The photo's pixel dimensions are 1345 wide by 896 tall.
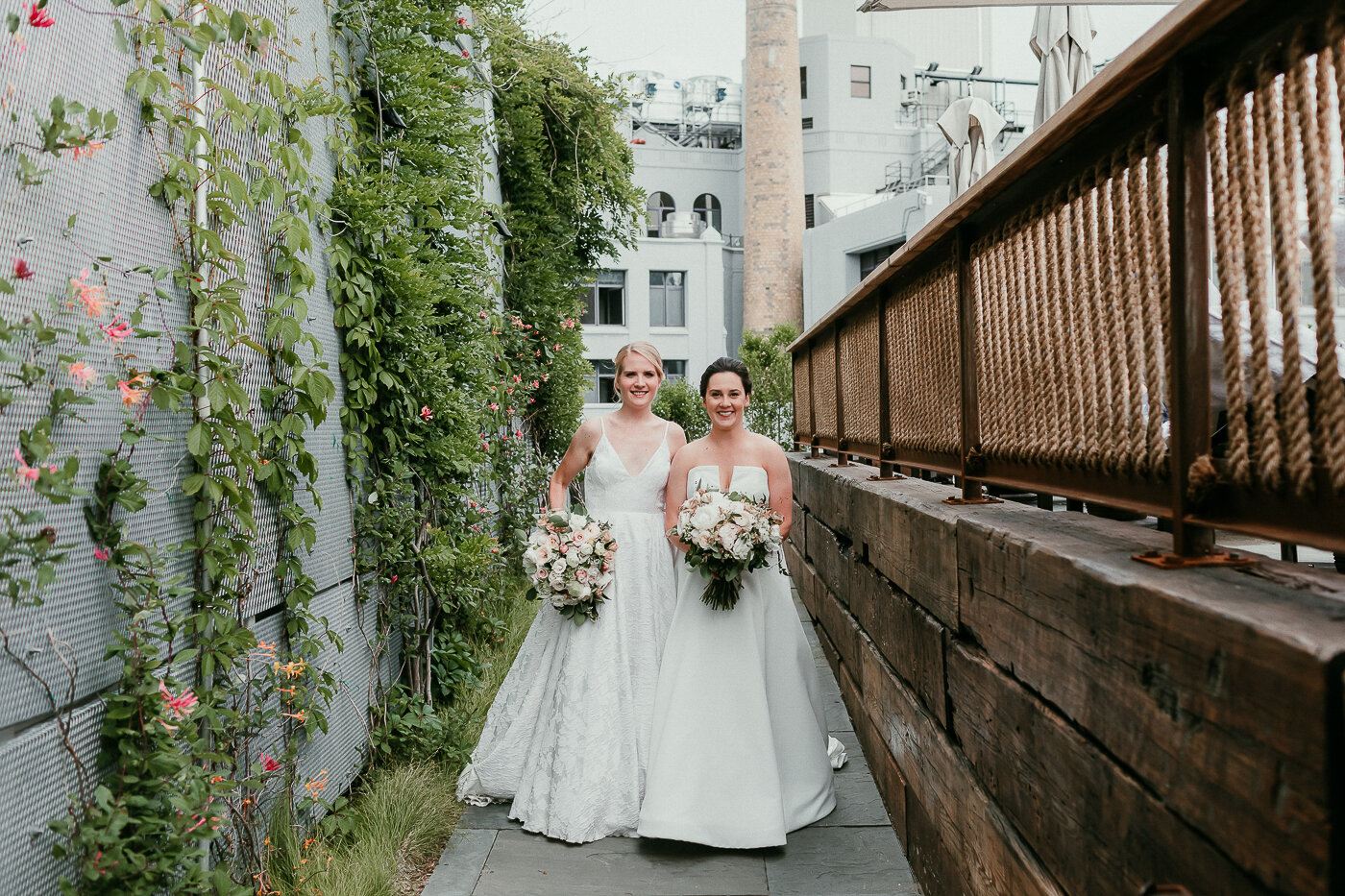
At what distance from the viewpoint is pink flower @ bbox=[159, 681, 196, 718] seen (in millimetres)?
2340

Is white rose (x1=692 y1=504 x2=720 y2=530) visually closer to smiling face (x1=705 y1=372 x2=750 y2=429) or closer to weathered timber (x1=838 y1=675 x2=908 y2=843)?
smiling face (x1=705 y1=372 x2=750 y2=429)

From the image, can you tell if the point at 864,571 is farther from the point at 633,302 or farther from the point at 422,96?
the point at 633,302

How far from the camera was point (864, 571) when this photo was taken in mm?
4633

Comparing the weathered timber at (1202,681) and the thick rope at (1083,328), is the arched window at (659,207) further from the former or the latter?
the weathered timber at (1202,681)

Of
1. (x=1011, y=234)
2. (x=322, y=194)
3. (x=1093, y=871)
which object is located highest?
(x=322, y=194)

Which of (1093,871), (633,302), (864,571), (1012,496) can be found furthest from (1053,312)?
(633,302)

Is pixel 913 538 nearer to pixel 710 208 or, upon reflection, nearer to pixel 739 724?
pixel 739 724

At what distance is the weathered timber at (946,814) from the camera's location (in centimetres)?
233

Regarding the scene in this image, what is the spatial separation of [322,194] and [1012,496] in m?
3.62

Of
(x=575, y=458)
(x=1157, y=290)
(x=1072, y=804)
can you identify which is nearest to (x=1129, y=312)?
(x=1157, y=290)

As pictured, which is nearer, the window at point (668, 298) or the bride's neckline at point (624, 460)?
the bride's neckline at point (624, 460)

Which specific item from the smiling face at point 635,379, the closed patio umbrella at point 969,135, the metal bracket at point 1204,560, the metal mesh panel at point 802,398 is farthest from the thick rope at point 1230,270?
the metal mesh panel at point 802,398

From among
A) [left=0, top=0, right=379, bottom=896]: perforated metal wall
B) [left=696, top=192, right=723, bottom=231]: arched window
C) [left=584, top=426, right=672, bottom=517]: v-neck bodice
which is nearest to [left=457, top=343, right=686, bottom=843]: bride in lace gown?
[left=584, top=426, right=672, bottom=517]: v-neck bodice

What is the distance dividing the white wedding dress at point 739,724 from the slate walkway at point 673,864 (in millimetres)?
103
